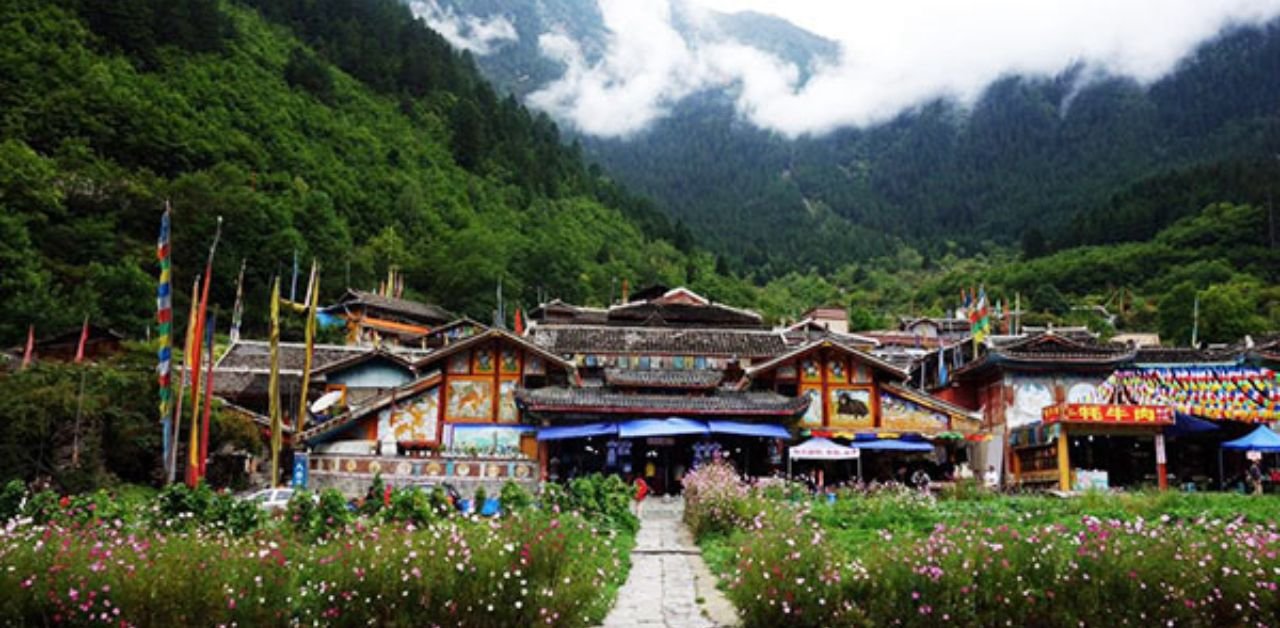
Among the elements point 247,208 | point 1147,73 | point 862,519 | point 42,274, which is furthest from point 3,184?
point 1147,73

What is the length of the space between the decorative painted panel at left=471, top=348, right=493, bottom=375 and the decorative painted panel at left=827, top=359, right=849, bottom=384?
12.2m

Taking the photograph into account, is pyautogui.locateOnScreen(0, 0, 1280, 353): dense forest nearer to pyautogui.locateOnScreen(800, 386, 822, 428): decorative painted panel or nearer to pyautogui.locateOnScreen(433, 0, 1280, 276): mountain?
pyautogui.locateOnScreen(433, 0, 1280, 276): mountain

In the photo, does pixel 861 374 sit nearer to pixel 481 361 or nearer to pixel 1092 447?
pixel 1092 447

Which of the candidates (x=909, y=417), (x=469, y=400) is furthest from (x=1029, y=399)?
(x=469, y=400)

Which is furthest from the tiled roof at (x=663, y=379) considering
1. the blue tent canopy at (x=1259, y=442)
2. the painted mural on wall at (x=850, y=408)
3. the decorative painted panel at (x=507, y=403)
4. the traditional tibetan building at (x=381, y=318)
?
the traditional tibetan building at (x=381, y=318)

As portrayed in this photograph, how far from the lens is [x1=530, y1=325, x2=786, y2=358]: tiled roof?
128 ft

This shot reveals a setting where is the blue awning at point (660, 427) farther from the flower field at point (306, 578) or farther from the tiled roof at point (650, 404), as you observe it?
the flower field at point (306, 578)

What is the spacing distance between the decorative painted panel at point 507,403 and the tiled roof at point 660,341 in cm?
702

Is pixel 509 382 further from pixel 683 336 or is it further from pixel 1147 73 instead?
pixel 1147 73

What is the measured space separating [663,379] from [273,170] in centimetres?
5313

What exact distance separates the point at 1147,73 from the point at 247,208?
199 meters

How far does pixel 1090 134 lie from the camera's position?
6954 inches

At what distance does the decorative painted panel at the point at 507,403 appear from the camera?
3105cm

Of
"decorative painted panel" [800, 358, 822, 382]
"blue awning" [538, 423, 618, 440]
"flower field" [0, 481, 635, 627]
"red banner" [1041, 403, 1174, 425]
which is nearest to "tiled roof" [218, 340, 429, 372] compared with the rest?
"blue awning" [538, 423, 618, 440]
